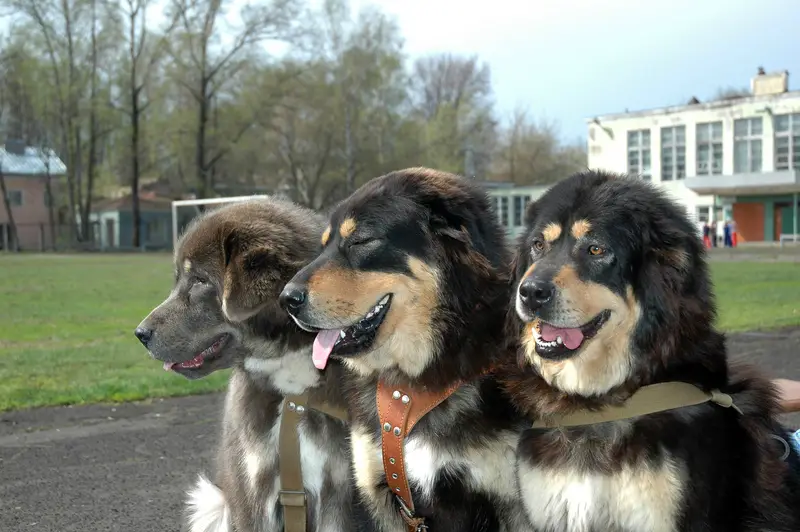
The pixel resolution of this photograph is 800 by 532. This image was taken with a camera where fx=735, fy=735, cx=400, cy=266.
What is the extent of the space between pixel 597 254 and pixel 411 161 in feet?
187

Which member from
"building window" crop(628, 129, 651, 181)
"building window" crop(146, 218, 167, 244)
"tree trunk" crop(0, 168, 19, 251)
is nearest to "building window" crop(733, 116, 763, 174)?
"building window" crop(628, 129, 651, 181)

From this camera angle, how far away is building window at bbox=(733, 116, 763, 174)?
58812mm

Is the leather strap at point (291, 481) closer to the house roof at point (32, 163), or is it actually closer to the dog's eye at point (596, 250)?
the dog's eye at point (596, 250)

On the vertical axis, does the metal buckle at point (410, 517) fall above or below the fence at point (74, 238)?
below

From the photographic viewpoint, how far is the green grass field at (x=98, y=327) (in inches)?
388

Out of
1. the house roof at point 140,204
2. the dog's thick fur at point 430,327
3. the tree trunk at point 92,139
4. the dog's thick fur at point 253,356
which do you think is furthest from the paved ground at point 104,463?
the house roof at point 140,204

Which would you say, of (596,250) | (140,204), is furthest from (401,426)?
(140,204)

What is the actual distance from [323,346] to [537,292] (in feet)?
4.10

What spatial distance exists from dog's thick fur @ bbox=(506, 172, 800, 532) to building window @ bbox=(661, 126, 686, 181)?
207 ft

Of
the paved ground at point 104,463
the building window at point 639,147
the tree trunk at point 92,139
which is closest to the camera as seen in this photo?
the paved ground at point 104,463

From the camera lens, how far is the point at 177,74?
59375mm

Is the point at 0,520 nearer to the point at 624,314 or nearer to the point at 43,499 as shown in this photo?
the point at 43,499

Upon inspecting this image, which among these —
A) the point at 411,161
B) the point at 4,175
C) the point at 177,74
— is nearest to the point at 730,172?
the point at 411,161

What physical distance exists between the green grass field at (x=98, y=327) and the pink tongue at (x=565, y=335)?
6.69 meters
